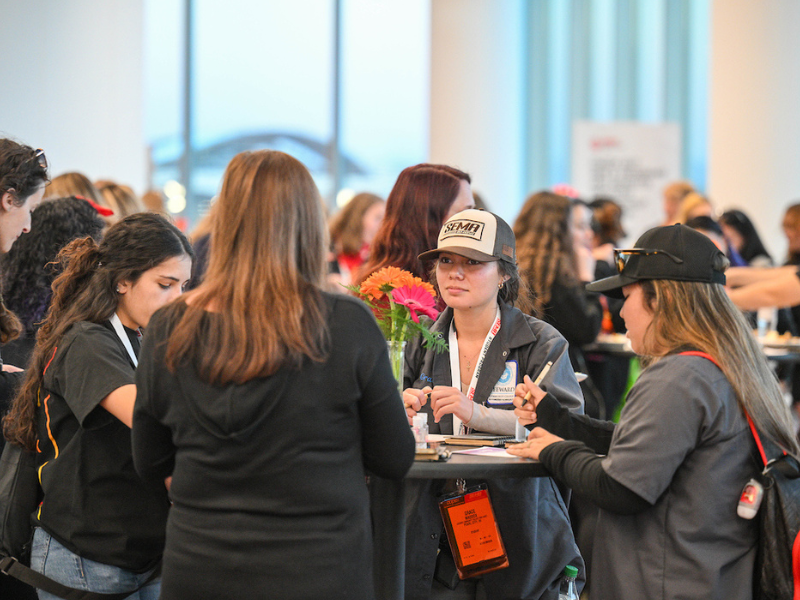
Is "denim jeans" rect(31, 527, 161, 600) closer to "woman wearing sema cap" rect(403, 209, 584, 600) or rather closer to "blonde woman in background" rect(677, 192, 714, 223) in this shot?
"woman wearing sema cap" rect(403, 209, 584, 600)

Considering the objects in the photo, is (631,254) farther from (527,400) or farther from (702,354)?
(527,400)

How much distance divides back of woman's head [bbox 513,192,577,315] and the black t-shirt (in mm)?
2266

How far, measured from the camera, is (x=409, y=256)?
2.68 metres

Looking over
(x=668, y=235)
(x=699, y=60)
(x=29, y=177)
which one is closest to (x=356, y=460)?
(x=668, y=235)

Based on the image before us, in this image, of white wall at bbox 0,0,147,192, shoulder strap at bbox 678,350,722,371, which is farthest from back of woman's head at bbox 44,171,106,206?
shoulder strap at bbox 678,350,722,371

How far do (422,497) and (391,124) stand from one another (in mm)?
7218

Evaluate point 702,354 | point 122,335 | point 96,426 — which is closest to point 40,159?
point 122,335

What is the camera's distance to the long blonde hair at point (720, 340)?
181 centimetres

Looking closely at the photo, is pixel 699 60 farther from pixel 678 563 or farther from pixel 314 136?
pixel 678 563

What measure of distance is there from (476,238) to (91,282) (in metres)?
0.95

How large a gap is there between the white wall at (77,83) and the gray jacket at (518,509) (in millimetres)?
3594

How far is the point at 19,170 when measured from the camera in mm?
2418

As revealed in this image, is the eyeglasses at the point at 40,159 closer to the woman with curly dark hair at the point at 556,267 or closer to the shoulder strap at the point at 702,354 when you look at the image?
the shoulder strap at the point at 702,354

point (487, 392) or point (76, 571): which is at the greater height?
point (487, 392)
